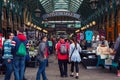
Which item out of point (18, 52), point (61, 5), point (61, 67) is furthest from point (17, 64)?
point (61, 5)

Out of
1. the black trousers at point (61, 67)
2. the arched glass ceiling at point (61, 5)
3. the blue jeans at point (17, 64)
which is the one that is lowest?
the black trousers at point (61, 67)

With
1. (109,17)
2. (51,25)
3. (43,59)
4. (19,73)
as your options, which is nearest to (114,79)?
(43,59)

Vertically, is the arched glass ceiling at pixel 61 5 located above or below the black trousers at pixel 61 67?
above

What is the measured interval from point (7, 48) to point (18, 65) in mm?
586

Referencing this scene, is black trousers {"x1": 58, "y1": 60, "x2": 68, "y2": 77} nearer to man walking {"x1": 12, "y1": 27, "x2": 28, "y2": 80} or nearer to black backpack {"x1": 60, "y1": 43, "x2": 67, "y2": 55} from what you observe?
black backpack {"x1": 60, "y1": 43, "x2": 67, "y2": 55}

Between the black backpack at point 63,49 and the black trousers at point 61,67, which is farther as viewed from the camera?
the black trousers at point 61,67

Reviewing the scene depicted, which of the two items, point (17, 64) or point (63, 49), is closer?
point (17, 64)

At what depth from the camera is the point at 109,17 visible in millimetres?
33062

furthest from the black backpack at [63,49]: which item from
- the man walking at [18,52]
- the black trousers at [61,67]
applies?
the man walking at [18,52]

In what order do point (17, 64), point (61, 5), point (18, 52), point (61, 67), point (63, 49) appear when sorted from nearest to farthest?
1. point (18, 52)
2. point (17, 64)
3. point (63, 49)
4. point (61, 67)
5. point (61, 5)

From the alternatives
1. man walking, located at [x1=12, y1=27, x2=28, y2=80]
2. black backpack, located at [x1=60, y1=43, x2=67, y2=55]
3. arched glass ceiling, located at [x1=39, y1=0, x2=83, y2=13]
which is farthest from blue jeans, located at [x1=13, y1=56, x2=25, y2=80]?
arched glass ceiling, located at [x1=39, y1=0, x2=83, y2=13]

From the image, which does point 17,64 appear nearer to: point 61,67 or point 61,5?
point 61,67

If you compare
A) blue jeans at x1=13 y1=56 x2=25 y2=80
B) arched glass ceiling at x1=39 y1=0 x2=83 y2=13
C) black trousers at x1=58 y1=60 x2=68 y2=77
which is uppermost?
arched glass ceiling at x1=39 y1=0 x2=83 y2=13

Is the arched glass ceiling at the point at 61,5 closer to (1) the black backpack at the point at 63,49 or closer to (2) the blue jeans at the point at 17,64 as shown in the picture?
(1) the black backpack at the point at 63,49
